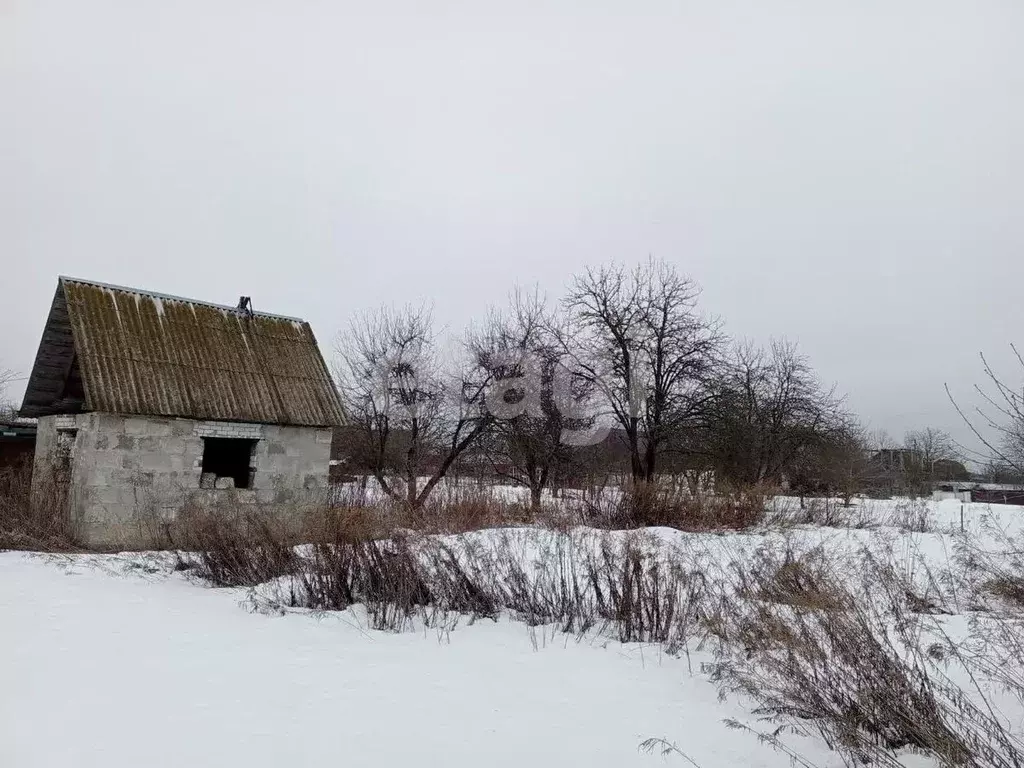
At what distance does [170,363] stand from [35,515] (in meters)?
3.64

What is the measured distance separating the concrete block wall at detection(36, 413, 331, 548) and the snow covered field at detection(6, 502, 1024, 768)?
528 centimetres

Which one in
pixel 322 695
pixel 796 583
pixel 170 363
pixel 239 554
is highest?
pixel 170 363

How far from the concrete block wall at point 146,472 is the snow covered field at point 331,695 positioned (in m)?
5.28

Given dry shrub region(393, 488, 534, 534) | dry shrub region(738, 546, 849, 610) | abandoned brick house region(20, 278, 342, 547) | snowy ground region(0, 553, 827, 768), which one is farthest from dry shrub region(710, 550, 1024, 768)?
abandoned brick house region(20, 278, 342, 547)

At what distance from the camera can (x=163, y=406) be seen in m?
12.4

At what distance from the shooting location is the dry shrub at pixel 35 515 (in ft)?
33.2

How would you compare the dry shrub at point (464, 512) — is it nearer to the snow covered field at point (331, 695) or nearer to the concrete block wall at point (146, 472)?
the snow covered field at point (331, 695)

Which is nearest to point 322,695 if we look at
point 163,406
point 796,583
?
point 796,583

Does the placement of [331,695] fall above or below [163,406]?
below

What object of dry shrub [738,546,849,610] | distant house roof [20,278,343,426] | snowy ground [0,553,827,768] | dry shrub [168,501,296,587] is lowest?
snowy ground [0,553,827,768]

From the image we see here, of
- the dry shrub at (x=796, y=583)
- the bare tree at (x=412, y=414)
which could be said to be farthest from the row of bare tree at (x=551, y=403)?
the dry shrub at (x=796, y=583)

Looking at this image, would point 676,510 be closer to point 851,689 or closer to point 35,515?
point 851,689

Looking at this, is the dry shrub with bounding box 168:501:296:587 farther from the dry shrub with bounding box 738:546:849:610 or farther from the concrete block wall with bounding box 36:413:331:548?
the dry shrub with bounding box 738:546:849:610

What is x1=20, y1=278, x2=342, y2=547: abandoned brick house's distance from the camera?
11.9 metres
